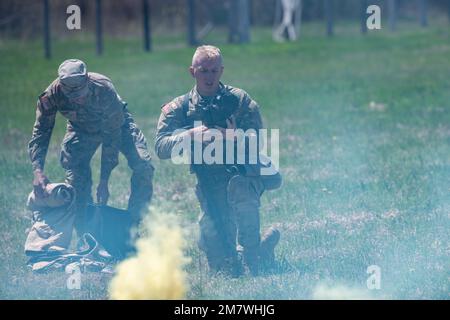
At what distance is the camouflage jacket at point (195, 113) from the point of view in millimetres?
7766

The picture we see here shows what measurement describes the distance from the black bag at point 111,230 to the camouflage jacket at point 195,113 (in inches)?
35.4

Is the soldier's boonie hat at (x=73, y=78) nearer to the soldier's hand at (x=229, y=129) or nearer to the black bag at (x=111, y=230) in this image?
the black bag at (x=111, y=230)

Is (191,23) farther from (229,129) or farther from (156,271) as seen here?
(156,271)

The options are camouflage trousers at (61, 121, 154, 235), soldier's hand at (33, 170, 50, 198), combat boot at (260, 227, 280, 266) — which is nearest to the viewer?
combat boot at (260, 227, 280, 266)

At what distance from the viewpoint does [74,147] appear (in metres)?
8.92

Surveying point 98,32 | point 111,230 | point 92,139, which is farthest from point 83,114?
point 98,32

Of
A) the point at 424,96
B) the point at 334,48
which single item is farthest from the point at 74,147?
the point at 334,48

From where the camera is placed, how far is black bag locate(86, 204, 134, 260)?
8.52m

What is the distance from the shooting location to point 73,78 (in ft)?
26.8

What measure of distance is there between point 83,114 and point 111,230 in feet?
3.06

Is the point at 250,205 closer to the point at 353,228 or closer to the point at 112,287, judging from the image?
the point at 112,287

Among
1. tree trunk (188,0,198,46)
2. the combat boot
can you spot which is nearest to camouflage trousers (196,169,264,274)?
the combat boot

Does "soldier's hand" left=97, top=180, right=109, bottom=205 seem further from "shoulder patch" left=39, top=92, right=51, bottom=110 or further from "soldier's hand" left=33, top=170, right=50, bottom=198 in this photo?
"shoulder patch" left=39, top=92, right=51, bottom=110

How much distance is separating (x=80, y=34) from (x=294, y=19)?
7.98 m
